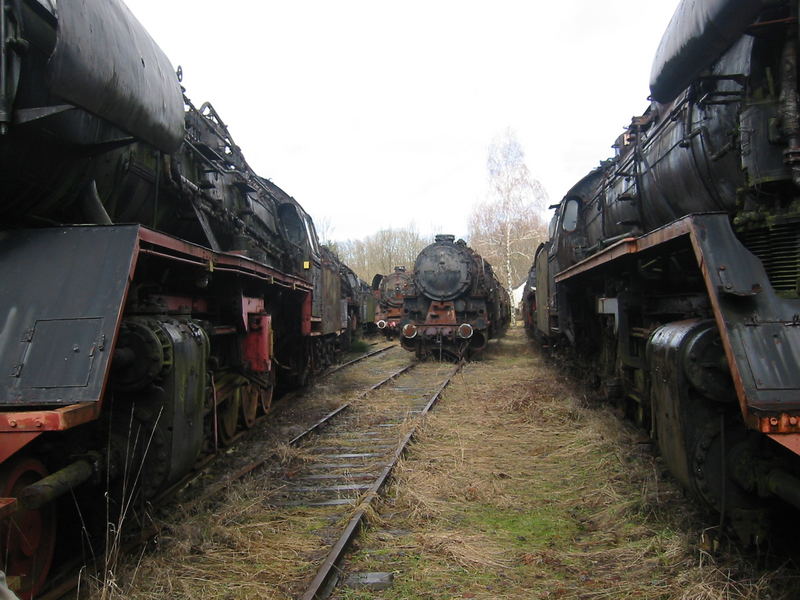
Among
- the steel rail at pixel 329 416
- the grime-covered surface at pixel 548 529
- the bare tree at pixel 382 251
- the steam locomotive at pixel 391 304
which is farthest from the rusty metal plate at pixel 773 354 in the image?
Result: the bare tree at pixel 382 251

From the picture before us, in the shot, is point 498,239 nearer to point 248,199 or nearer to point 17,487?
point 248,199

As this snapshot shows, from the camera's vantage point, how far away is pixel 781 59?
2984 mm

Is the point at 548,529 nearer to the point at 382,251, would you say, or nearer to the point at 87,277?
the point at 87,277

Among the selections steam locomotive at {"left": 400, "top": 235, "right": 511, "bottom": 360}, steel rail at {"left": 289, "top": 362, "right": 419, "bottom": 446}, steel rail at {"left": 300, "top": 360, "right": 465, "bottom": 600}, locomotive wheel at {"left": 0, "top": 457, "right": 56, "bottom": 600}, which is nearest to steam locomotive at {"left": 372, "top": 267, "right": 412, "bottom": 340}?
steam locomotive at {"left": 400, "top": 235, "right": 511, "bottom": 360}

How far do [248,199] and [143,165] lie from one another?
3040mm

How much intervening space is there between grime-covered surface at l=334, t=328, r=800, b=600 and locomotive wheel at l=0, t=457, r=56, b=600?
1500 mm

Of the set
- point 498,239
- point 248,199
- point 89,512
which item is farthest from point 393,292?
point 89,512

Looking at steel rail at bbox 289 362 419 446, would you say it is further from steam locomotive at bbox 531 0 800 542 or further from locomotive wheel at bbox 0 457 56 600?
steam locomotive at bbox 531 0 800 542

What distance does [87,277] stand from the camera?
3100 mm

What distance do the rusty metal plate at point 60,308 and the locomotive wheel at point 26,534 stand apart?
0.34 m

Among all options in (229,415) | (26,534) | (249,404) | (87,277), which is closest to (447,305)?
(249,404)

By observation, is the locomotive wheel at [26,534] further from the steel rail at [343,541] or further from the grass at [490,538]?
the steel rail at [343,541]

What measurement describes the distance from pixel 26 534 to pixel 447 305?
12.5 m

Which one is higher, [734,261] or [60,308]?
[734,261]
